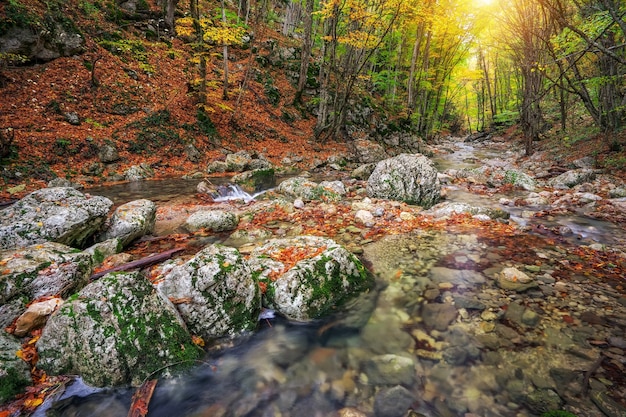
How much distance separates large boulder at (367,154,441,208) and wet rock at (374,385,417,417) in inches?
237

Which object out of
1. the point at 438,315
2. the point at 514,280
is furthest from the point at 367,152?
the point at 438,315

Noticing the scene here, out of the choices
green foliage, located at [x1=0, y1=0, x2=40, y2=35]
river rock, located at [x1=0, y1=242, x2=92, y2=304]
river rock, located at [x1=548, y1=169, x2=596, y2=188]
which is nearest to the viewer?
river rock, located at [x1=0, y1=242, x2=92, y2=304]

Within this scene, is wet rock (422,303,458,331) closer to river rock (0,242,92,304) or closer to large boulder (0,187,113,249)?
river rock (0,242,92,304)

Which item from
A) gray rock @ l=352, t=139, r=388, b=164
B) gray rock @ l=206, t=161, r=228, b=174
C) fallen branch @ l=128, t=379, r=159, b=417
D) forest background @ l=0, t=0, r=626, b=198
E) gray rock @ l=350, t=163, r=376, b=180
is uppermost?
forest background @ l=0, t=0, r=626, b=198

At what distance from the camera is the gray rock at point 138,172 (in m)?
10.7

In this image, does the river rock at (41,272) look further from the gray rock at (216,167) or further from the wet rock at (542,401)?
the gray rock at (216,167)

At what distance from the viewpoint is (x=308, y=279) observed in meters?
3.76

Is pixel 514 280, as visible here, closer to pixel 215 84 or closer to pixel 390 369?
pixel 390 369

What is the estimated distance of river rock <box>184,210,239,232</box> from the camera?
6366 mm

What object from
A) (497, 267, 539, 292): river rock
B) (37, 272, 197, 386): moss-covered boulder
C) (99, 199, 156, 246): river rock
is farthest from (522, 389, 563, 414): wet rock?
(99, 199, 156, 246): river rock

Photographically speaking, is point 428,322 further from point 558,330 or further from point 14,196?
point 14,196

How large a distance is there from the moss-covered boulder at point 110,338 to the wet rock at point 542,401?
3.11m

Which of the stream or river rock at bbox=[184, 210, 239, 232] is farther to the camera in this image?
river rock at bbox=[184, 210, 239, 232]

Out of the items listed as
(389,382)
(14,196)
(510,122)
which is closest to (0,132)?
(14,196)
